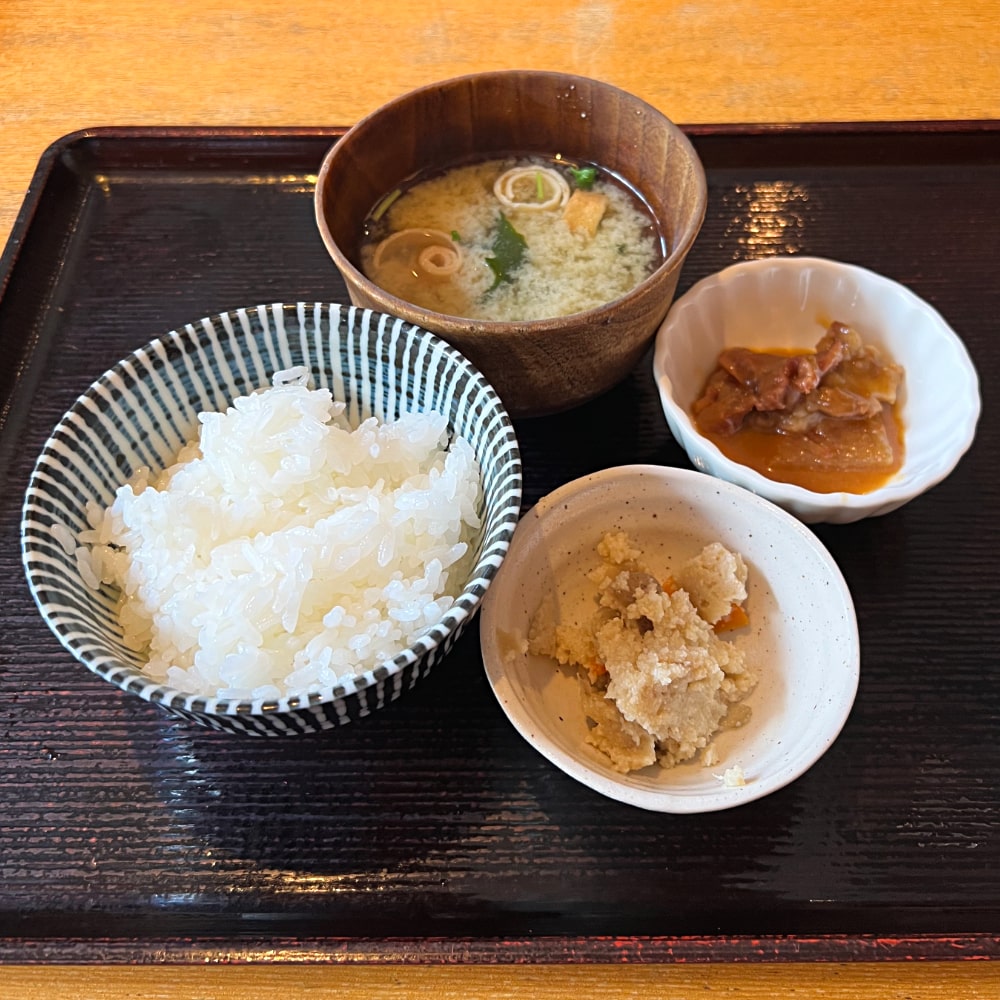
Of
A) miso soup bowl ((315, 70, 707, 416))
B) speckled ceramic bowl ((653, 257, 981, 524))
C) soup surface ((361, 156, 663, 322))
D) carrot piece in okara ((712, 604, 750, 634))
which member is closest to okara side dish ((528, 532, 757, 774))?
carrot piece in okara ((712, 604, 750, 634))

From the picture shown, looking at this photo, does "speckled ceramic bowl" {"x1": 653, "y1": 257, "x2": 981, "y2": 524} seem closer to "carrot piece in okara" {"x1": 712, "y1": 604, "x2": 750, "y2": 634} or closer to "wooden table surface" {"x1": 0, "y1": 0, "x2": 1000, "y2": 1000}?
"carrot piece in okara" {"x1": 712, "y1": 604, "x2": 750, "y2": 634}

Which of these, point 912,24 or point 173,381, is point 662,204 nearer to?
point 173,381

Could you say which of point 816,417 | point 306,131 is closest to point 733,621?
point 816,417

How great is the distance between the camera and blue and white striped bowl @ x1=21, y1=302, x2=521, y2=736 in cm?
Answer: 133

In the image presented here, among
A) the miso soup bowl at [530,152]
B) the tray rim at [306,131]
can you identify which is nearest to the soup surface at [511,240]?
the miso soup bowl at [530,152]

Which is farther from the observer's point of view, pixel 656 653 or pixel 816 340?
pixel 816 340

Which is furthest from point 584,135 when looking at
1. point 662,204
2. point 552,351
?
point 552,351

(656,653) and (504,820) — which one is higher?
(656,653)

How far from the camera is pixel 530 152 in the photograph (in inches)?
87.0

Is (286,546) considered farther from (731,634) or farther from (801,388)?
(801,388)

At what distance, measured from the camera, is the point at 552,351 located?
1.70 meters

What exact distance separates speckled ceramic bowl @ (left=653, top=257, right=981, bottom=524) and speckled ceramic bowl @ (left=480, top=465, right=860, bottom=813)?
11cm

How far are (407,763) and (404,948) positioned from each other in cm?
32

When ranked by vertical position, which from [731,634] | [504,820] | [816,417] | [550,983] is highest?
[816,417]
